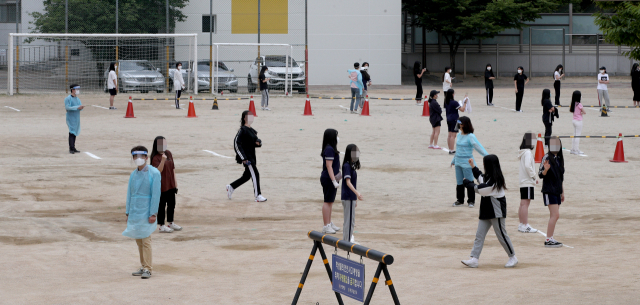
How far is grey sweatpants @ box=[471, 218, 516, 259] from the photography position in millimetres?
9160

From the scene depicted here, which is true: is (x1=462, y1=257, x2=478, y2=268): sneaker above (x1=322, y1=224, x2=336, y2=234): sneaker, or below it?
below

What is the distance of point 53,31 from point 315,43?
47.9 feet

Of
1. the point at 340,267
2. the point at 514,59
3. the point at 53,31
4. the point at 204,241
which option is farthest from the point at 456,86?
the point at 340,267

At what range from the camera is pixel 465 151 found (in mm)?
12523

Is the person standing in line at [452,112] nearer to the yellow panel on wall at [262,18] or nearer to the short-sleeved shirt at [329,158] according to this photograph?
the short-sleeved shirt at [329,158]

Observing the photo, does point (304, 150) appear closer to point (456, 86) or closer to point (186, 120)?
point (186, 120)

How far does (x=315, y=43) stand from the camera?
4462 centimetres

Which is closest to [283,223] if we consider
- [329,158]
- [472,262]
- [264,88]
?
[329,158]

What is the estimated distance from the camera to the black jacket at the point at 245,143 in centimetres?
1294

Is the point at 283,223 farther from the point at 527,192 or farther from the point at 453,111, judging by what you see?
the point at 453,111

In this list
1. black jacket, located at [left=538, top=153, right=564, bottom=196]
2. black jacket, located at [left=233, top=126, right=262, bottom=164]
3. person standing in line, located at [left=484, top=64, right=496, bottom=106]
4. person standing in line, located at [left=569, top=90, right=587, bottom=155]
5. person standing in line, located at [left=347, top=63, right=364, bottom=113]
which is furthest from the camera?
person standing in line, located at [left=484, top=64, right=496, bottom=106]

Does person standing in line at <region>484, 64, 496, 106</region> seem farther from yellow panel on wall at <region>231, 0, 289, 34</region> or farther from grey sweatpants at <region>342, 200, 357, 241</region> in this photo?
grey sweatpants at <region>342, 200, 357, 241</region>

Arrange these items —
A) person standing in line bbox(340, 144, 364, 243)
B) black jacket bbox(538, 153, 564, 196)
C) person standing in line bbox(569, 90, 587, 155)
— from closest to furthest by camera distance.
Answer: person standing in line bbox(340, 144, 364, 243), black jacket bbox(538, 153, 564, 196), person standing in line bbox(569, 90, 587, 155)

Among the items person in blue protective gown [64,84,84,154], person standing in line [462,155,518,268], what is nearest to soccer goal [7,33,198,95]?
person in blue protective gown [64,84,84,154]
